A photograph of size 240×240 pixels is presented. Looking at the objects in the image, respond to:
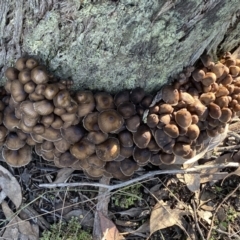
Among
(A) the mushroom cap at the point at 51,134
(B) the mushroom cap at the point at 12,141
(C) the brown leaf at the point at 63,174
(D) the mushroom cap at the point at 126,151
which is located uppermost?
(A) the mushroom cap at the point at 51,134

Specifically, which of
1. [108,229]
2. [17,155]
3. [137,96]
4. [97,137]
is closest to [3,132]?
[17,155]

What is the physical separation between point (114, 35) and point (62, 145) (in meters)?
0.91

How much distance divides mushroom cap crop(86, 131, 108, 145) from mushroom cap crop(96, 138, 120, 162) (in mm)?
38

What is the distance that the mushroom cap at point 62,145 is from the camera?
2.98 metres

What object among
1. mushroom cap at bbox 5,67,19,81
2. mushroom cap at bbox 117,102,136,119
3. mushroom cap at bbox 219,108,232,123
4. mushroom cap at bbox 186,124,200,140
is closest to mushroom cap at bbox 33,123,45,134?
mushroom cap at bbox 5,67,19,81

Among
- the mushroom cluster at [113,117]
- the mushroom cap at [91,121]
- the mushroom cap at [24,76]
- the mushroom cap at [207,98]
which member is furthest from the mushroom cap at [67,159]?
the mushroom cap at [207,98]

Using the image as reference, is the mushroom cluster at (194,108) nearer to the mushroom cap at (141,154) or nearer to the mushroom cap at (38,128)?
the mushroom cap at (141,154)

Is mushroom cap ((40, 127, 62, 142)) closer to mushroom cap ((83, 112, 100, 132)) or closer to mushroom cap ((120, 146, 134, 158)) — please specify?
mushroom cap ((83, 112, 100, 132))

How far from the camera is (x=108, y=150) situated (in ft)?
9.50

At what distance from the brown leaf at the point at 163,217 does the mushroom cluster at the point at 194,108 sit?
0.72m

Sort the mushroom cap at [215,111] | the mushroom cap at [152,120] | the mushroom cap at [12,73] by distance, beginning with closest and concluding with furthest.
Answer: the mushroom cap at [12,73] → the mushroom cap at [152,120] → the mushroom cap at [215,111]

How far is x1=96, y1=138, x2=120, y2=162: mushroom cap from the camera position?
2.90 metres

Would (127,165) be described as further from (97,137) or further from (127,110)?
(127,110)

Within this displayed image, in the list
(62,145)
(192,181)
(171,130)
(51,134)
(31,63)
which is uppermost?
(31,63)
